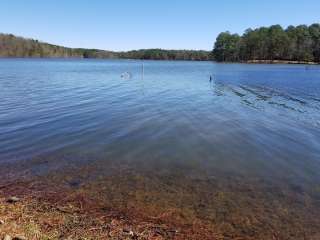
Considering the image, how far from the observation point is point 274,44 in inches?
6841

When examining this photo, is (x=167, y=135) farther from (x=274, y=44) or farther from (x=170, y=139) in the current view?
(x=274, y=44)

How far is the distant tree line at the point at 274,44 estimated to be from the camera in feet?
557

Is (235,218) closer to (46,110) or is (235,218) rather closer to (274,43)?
(46,110)

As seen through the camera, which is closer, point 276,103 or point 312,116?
point 312,116

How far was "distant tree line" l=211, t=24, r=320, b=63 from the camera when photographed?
557 ft

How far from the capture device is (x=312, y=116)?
2448 centimetres

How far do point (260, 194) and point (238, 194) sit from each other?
28.1 inches

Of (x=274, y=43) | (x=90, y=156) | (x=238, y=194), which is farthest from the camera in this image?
(x=274, y=43)

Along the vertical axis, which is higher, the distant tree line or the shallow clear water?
the distant tree line

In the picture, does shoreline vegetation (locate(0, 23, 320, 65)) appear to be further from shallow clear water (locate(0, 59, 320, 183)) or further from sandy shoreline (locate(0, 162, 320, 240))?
sandy shoreline (locate(0, 162, 320, 240))

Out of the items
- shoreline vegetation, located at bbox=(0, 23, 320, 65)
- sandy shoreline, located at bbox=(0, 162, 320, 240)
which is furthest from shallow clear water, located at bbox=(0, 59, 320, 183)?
shoreline vegetation, located at bbox=(0, 23, 320, 65)

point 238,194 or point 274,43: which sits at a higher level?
point 274,43

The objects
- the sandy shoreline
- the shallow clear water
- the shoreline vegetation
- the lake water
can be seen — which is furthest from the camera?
the shoreline vegetation

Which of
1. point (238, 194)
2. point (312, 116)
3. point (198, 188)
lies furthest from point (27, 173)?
point (312, 116)
